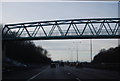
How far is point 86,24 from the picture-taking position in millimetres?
57094

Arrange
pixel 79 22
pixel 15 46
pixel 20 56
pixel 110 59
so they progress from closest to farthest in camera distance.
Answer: pixel 79 22
pixel 15 46
pixel 20 56
pixel 110 59

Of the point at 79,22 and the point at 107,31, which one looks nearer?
the point at 107,31

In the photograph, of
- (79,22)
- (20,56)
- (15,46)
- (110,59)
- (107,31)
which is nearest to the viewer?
(107,31)

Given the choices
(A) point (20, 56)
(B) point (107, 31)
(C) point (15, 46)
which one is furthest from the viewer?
(A) point (20, 56)

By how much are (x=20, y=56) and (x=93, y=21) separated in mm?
46478

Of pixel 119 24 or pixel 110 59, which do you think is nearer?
pixel 119 24

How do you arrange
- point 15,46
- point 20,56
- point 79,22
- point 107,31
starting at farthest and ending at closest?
point 20,56 → point 15,46 → point 79,22 → point 107,31

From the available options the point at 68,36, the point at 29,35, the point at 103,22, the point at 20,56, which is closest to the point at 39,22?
the point at 29,35

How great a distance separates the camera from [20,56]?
9950 centimetres

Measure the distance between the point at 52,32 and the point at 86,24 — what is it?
6.52m

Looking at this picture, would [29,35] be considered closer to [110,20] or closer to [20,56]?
[110,20]

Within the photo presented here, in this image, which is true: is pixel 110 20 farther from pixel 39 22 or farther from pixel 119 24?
pixel 39 22

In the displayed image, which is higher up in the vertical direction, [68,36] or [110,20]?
[110,20]

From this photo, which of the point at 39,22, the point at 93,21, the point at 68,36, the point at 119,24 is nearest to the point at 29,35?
the point at 39,22
